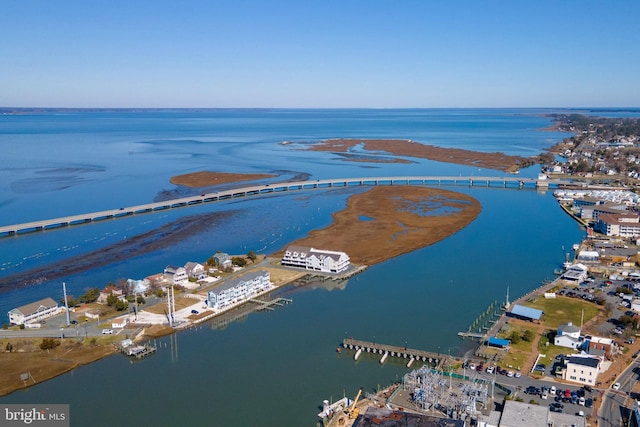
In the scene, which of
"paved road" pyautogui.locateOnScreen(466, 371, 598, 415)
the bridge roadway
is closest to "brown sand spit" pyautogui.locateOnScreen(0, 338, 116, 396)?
Result: "paved road" pyautogui.locateOnScreen(466, 371, 598, 415)

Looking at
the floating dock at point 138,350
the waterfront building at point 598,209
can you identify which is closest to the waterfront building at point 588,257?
the waterfront building at point 598,209

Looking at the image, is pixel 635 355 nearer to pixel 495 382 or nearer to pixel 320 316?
pixel 495 382

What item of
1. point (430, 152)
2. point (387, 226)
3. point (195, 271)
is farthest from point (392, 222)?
point (430, 152)

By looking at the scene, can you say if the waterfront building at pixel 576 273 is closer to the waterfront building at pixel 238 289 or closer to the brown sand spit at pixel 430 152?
the waterfront building at pixel 238 289

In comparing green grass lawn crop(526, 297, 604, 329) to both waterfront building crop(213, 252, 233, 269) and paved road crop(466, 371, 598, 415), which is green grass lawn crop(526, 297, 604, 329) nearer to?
paved road crop(466, 371, 598, 415)

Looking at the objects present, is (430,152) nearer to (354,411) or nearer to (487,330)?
(487,330)

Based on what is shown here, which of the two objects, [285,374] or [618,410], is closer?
[618,410]

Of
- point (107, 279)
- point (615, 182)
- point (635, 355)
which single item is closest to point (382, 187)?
point (615, 182)

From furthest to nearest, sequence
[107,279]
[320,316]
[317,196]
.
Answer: [317,196] < [107,279] < [320,316]
